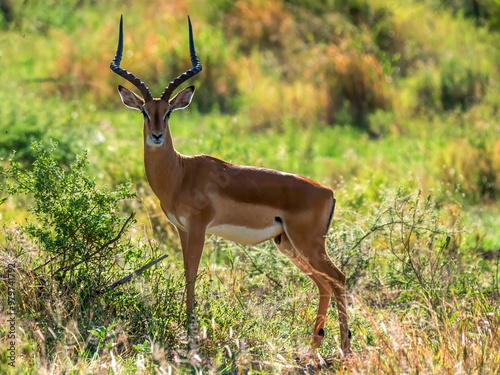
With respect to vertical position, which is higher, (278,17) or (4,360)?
(278,17)

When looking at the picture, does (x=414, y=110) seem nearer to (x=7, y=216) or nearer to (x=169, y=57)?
(x=169, y=57)

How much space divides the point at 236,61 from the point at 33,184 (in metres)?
11.4

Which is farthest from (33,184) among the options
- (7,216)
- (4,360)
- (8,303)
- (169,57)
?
(169,57)

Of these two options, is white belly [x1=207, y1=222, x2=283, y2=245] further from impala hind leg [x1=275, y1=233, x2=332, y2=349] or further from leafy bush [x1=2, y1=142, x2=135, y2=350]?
leafy bush [x1=2, y1=142, x2=135, y2=350]

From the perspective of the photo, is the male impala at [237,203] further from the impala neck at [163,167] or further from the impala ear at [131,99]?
the impala ear at [131,99]

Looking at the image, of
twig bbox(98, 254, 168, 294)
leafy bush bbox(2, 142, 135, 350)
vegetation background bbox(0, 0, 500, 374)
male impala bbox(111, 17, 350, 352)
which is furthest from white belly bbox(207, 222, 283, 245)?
leafy bush bbox(2, 142, 135, 350)

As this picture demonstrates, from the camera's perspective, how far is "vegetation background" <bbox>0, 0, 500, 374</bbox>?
7301 mm

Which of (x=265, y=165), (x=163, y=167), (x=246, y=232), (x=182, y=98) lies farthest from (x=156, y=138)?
(x=265, y=165)

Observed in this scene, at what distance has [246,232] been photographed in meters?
7.99

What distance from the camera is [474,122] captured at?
16.1 m

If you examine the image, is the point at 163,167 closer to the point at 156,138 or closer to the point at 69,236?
the point at 156,138

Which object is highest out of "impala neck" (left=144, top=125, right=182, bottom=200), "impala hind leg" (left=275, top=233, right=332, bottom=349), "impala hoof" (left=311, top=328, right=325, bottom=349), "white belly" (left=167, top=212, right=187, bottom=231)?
"impala neck" (left=144, top=125, right=182, bottom=200)

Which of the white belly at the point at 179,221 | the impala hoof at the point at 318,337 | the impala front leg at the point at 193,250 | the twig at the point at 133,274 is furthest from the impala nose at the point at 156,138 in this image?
the impala hoof at the point at 318,337

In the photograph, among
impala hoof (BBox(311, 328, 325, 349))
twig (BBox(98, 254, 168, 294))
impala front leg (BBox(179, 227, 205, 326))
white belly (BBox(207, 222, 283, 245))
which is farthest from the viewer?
white belly (BBox(207, 222, 283, 245))
